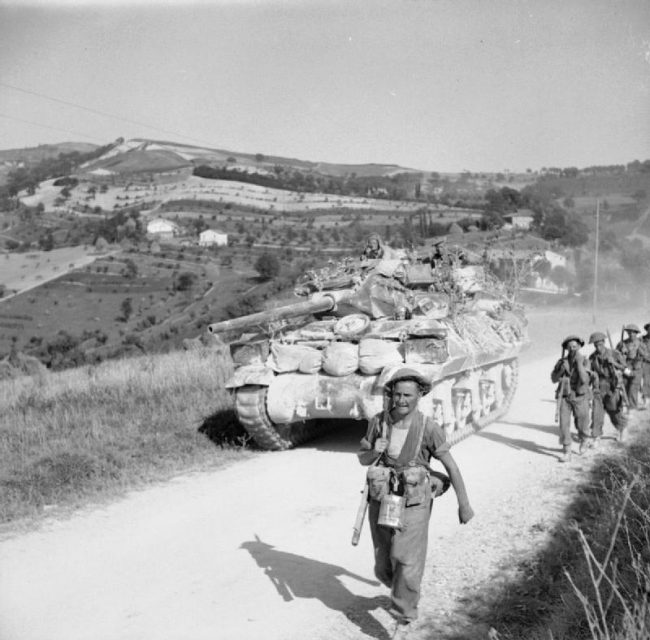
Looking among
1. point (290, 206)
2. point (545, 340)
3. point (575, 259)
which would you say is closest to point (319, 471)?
point (545, 340)

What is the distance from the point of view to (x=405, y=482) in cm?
446

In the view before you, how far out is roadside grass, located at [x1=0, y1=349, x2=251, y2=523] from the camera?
7879mm

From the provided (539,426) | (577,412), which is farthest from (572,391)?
(539,426)

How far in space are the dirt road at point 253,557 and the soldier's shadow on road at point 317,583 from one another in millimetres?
12

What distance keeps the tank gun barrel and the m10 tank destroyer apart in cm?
1

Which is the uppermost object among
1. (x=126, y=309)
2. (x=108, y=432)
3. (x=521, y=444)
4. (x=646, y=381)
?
(x=646, y=381)

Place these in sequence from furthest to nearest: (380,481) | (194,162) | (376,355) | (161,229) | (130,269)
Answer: (194,162), (161,229), (130,269), (376,355), (380,481)

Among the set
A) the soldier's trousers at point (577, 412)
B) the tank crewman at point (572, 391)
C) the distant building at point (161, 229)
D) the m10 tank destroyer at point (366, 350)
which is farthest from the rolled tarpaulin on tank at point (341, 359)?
the distant building at point (161, 229)

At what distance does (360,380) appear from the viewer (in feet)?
29.0

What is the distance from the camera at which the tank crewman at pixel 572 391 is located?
29.8 ft

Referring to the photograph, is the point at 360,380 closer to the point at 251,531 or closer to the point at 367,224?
the point at 251,531

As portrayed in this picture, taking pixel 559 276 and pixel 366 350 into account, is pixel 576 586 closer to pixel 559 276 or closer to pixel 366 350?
pixel 366 350

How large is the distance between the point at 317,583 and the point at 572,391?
15.7ft

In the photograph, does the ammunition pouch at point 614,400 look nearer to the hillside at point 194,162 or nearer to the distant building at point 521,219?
the distant building at point 521,219
